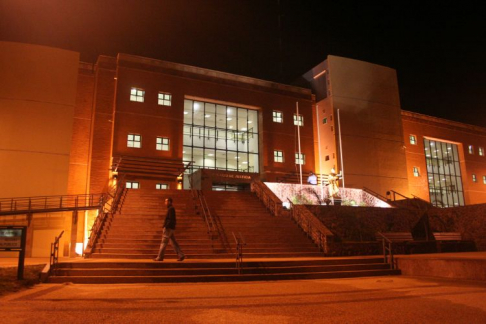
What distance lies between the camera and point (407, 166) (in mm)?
36156

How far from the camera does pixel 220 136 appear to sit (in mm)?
32000

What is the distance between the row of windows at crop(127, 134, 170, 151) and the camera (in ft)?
85.3

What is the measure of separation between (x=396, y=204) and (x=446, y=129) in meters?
19.4

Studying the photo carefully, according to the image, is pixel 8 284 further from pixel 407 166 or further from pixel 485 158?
pixel 485 158

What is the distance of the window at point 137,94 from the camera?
87.9 feet

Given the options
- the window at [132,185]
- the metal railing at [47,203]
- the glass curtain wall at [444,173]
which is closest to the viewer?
the metal railing at [47,203]

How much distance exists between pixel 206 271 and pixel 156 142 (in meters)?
17.1

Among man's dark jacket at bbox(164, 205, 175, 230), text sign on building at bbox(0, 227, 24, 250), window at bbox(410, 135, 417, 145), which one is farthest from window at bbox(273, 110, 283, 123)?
text sign on building at bbox(0, 227, 24, 250)

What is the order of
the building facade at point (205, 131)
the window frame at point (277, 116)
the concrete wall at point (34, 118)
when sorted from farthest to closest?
1. the window frame at point (277, 116)
2. the building facade at point (205, 131)
3. the concrete wall at point (34, 118)

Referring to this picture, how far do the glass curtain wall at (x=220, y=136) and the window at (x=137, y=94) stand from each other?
3998 millimetres

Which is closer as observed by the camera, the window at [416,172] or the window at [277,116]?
the window at [277,116]

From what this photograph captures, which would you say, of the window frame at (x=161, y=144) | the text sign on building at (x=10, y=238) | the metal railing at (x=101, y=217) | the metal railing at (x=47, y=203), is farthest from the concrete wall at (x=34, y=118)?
the text sign on building at (x=10, y=238)

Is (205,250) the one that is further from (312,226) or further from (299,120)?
(299,120)

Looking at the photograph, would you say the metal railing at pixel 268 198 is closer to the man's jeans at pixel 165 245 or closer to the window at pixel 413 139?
the man's jeans at pixel 165 245
